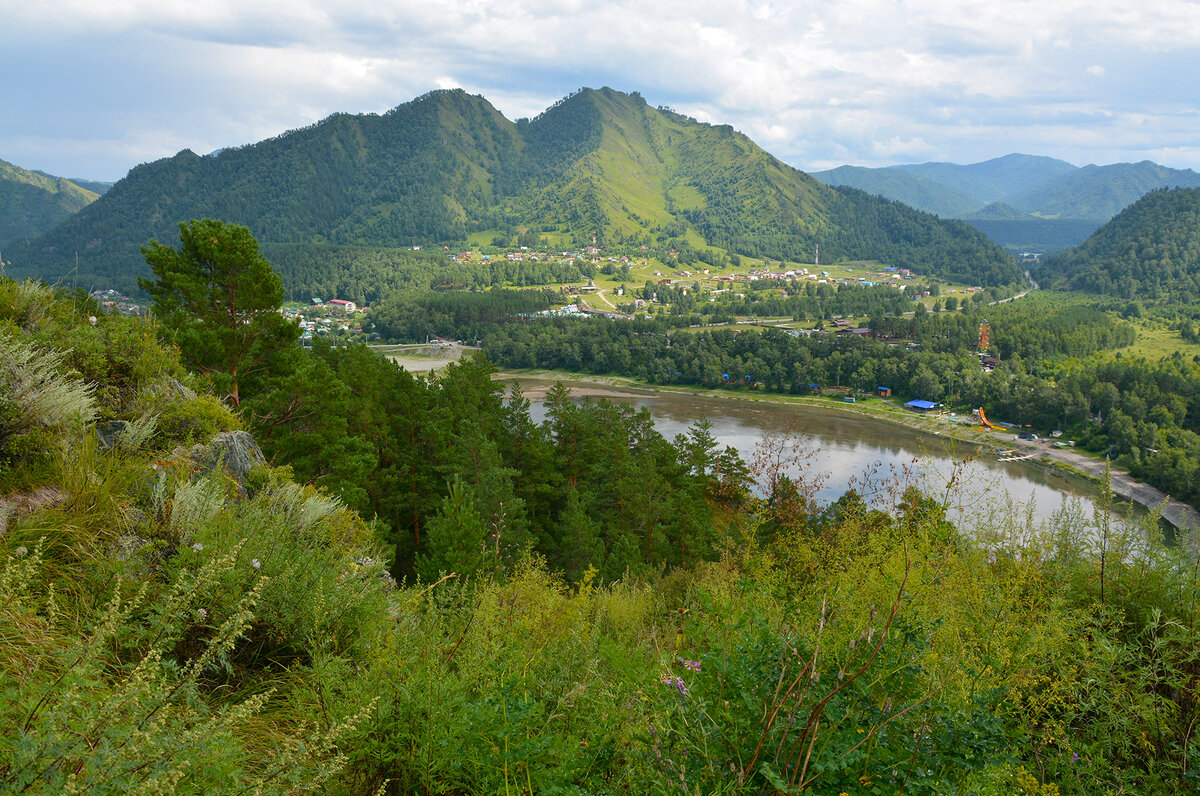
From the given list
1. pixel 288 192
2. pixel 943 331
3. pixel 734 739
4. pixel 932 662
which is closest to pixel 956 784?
pixel 734 739

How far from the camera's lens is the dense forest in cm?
202

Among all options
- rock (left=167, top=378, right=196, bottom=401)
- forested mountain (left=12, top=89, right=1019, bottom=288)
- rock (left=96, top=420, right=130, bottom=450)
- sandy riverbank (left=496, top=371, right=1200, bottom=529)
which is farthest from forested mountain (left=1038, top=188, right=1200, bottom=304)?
rock (left=96, top=420, right=130, bottom=450)

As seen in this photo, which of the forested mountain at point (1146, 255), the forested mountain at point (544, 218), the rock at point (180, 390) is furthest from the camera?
the forested mountain at point (544, 218)

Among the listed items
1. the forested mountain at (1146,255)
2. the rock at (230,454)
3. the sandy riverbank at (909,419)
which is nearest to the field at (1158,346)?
the forested mountain at (1146,255)

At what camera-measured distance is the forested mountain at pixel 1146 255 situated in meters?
101

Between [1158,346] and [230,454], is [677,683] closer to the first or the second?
[230,454]

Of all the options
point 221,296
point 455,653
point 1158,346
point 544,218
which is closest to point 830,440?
point 221,296

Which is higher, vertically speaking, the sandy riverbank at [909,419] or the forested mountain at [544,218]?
the forested mountain at [544,218]

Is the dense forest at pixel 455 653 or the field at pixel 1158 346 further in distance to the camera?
the field at pixel 1158 346

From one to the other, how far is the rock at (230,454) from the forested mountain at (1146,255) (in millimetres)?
127104

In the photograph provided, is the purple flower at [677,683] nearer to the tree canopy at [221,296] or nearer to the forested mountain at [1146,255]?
the tree canopy at [221,296]

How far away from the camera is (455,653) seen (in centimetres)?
361

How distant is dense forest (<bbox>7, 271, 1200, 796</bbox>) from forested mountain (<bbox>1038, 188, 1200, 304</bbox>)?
124m

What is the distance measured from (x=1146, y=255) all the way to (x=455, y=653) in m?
147
